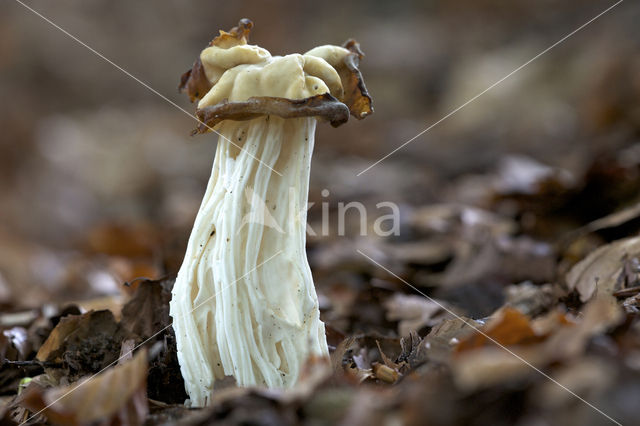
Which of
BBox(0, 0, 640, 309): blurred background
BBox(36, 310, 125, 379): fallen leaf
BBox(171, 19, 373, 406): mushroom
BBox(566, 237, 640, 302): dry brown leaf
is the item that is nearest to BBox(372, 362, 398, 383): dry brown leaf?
BBox(171, 19, 373, 406): mushroom

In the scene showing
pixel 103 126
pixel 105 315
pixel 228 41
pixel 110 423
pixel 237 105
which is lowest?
pixel 110 423

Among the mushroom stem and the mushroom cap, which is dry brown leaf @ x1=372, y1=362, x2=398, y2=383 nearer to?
the mushroom stem

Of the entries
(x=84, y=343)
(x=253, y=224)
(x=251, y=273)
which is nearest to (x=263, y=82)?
(x=253, y=224)

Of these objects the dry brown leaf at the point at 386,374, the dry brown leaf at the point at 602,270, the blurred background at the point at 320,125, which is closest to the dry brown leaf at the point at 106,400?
the dry brown leaf at the point at 386,374

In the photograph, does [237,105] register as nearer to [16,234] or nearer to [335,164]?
[335,164]

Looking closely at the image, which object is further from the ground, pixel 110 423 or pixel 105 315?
pixel 105 315

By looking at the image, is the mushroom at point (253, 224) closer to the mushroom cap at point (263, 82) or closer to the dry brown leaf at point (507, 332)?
the mushroom cap at point (263, 82)

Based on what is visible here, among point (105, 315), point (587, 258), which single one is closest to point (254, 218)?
point (105, 315)
